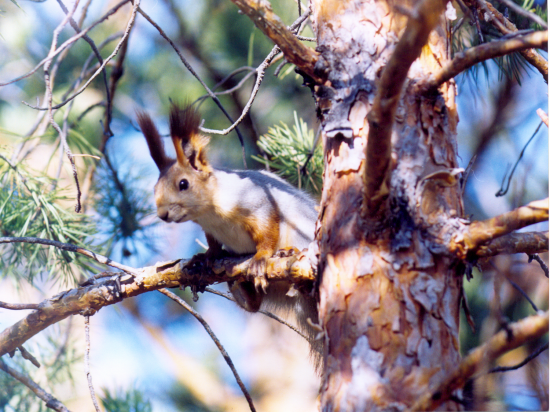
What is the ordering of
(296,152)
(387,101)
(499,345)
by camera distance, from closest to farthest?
1. (499,345)
2. (387,101)
3. (296,152)

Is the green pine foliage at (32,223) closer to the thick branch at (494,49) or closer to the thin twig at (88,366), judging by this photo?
the thin twig at (88,366)

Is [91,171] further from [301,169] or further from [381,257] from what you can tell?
[381,257]

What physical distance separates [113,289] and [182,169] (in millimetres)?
471

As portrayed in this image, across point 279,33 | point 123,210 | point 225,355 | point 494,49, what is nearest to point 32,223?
point 123,210

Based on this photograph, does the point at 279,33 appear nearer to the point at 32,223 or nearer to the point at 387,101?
the point at 387,101

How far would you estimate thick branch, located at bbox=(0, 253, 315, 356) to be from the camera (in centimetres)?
123

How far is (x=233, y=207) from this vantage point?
1.53 m

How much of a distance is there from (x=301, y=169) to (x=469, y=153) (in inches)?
49.9

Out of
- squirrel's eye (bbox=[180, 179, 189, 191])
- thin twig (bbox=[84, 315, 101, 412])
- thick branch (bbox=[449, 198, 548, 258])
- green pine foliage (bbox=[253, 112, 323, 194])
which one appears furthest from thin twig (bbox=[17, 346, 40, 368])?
thick branch (bbox=[449, 198, 548, 258])

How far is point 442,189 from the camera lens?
86 centimetres

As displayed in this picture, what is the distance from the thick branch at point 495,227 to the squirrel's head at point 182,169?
895 millimetres

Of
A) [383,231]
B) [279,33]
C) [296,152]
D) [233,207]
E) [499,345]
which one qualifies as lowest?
[499,345]

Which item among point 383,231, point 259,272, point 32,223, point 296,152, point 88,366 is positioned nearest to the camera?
point 383,231

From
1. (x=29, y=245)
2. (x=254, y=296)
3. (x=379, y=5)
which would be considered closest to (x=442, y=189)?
(x=379, y=5)
